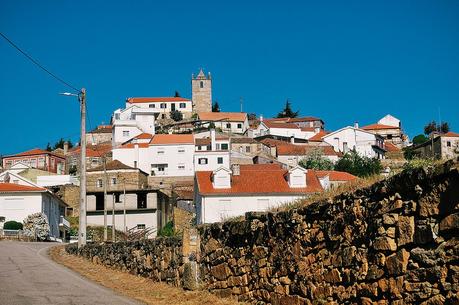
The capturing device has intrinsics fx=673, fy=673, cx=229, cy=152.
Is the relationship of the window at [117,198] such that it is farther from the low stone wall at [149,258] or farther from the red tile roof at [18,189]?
the low stone wall at [149,258]

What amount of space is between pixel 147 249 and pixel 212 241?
15.1 feet

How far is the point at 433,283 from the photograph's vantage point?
23.8 feet

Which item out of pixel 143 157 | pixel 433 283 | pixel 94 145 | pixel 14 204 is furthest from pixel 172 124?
pixel 433 283

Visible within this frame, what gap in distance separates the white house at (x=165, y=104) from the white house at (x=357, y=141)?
3727 cm

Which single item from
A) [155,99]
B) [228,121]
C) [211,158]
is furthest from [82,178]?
[155,99]

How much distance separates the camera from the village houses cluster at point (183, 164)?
58125 millimetres

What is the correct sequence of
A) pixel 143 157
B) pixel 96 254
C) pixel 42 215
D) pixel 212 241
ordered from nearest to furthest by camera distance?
pixel 212 241, pixel 96 254, pixel 42 215, pixel 143 157

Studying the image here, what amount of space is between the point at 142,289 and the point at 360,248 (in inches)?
343

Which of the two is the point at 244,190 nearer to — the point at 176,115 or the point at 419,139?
the point at 419,139

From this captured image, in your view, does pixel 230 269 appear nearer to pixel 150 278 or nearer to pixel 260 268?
pixel 260 268

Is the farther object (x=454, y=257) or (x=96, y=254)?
(x=96, y=254)

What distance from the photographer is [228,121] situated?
138 metres

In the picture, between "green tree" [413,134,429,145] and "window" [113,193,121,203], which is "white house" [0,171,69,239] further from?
"green tree" [413,134,429,145]

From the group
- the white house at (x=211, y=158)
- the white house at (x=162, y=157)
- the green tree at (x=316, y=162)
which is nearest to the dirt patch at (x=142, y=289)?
the white house at (x=211, y=158)
